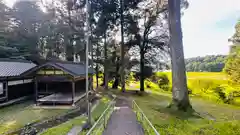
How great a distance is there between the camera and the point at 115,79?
2456 cm

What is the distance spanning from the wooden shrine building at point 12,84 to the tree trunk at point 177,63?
10.8 m

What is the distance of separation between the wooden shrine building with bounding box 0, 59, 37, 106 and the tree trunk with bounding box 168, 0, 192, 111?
10.8 metres

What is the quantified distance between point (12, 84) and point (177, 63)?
42.4 feet

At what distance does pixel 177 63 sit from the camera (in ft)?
28.7

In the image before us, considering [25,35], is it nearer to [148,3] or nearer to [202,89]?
[148,3]

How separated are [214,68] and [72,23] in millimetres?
45043

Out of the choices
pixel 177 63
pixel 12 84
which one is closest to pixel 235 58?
pixel 177 63

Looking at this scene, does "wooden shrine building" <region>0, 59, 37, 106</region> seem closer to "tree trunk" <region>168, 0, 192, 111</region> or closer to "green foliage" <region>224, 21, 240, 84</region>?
"tree trunk" <region>168, 0, 192, 111</region>

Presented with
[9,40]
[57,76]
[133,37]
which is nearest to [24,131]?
[57,76]

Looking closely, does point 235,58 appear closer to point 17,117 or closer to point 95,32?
point 95,32

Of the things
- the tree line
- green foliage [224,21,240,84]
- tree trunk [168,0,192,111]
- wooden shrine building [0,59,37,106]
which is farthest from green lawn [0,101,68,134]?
green foliage [224,21,240,84]

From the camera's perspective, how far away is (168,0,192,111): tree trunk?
8617 millimetres

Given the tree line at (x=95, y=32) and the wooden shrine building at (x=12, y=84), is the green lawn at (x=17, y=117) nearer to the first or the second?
the wooden shrine building at (x=12, y=84)

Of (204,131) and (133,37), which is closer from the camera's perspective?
(204,131)
